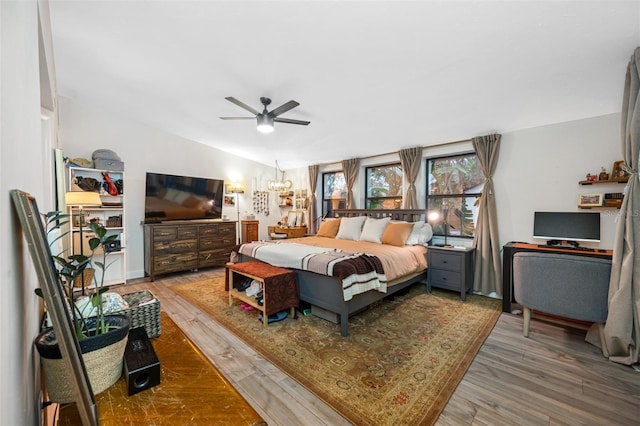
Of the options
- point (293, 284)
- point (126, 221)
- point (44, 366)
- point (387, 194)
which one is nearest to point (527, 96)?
point (387, 194)

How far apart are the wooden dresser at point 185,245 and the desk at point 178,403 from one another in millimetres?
4043

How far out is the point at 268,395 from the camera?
1816 mm

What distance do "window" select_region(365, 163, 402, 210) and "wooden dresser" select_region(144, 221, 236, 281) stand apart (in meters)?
2.98

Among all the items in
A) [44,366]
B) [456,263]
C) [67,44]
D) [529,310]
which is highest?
[67,44]

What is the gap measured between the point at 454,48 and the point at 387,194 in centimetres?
314

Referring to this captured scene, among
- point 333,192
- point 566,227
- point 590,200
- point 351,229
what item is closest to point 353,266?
point 351,229

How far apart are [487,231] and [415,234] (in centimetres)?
96

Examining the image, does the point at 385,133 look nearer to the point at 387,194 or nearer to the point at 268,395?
the point at 387,194

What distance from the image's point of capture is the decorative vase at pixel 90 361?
0.85 meters

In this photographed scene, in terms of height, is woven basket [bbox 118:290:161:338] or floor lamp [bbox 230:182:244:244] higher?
floor lamp [bbox 230:182:244:244]

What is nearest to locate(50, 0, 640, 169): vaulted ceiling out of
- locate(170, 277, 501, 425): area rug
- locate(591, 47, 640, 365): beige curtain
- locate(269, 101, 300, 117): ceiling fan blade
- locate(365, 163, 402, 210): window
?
locate(269, 101, 300, 117): ceiling fan blade

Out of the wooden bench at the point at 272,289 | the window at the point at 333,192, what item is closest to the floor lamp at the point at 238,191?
the window at the point at 333,192

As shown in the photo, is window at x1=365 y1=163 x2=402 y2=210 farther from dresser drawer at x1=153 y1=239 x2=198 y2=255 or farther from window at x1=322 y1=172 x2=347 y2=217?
dresser drawer at x1=153 y1=239 x2=198 y2=255

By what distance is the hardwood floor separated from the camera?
163cm
